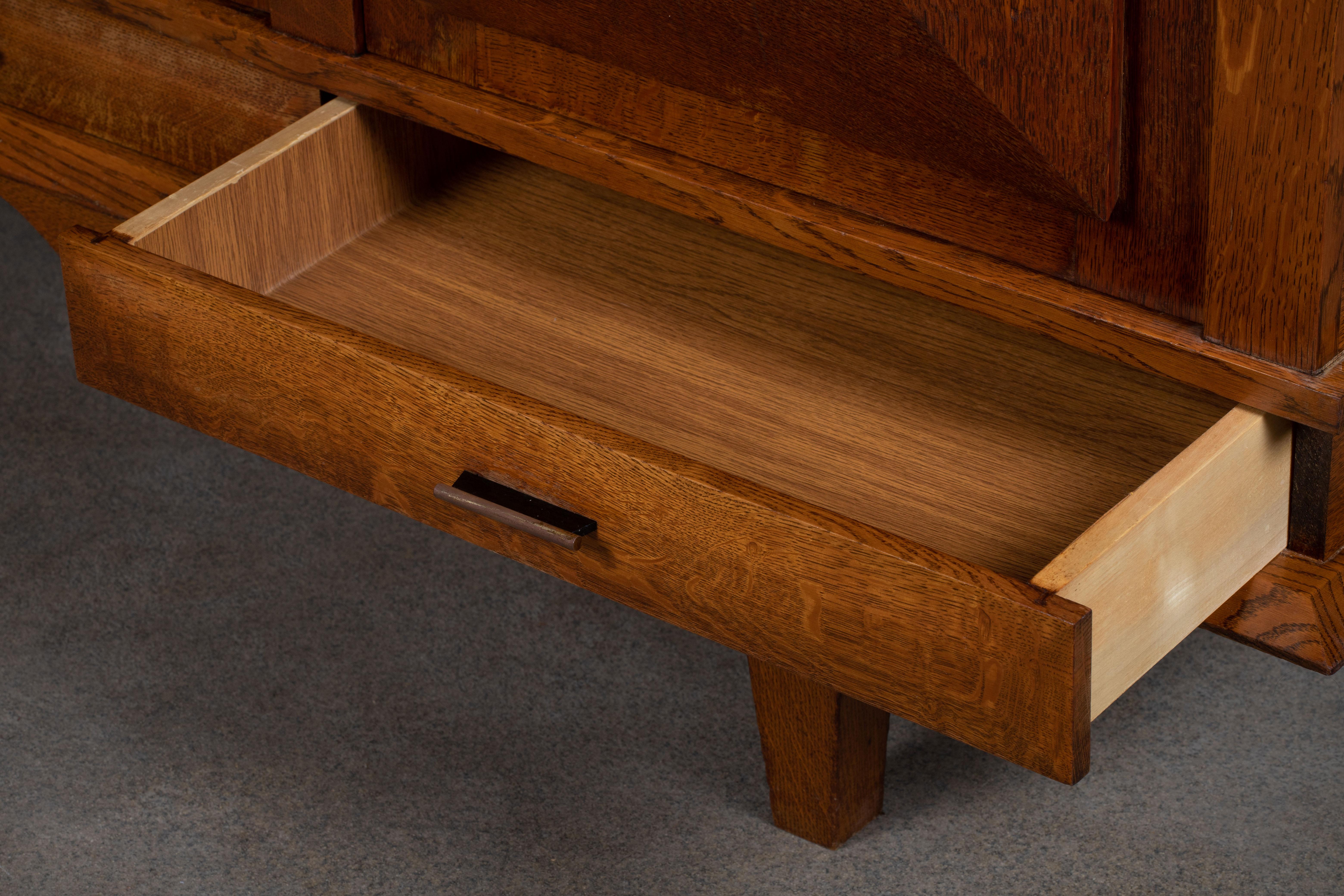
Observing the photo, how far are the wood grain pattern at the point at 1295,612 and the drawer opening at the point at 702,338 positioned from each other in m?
0.02

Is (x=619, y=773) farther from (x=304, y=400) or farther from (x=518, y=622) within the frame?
(x=304, y=400)

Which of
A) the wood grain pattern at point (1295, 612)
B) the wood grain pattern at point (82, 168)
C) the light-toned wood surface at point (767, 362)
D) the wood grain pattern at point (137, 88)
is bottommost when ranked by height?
the wood grain pattern at point (1295, 612)

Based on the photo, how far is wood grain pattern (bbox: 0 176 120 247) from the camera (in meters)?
1.26

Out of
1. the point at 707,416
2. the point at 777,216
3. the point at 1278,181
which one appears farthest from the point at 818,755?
the point at 1278,181

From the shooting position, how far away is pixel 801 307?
1074 millimetres

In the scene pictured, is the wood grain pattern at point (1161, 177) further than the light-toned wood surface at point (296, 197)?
No

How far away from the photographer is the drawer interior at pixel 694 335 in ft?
3.08

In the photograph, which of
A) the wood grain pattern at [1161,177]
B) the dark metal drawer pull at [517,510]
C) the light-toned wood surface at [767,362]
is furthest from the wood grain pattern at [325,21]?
the wood grain pattern at [1161,177]

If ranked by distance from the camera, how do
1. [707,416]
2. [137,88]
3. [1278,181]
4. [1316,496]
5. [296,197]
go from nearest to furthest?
[1278,181]
[1316,496]
[707,416]
[296,197]
[137,88]

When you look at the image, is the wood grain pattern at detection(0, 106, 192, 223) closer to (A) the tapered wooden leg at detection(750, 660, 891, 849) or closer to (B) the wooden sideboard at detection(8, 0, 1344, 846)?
(B) the wooden sideboard at detection(8, 0, 1344, 846)

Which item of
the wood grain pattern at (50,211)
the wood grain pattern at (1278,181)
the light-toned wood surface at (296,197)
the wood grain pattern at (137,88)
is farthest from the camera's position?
the wood grain pattern at (50,211)

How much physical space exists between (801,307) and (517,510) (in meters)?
0.27

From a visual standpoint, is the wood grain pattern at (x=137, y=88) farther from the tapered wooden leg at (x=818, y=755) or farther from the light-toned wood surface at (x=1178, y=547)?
the light-toned wood surface at (x=1178, y=547)

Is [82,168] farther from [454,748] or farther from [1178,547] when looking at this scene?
[1178,547]
